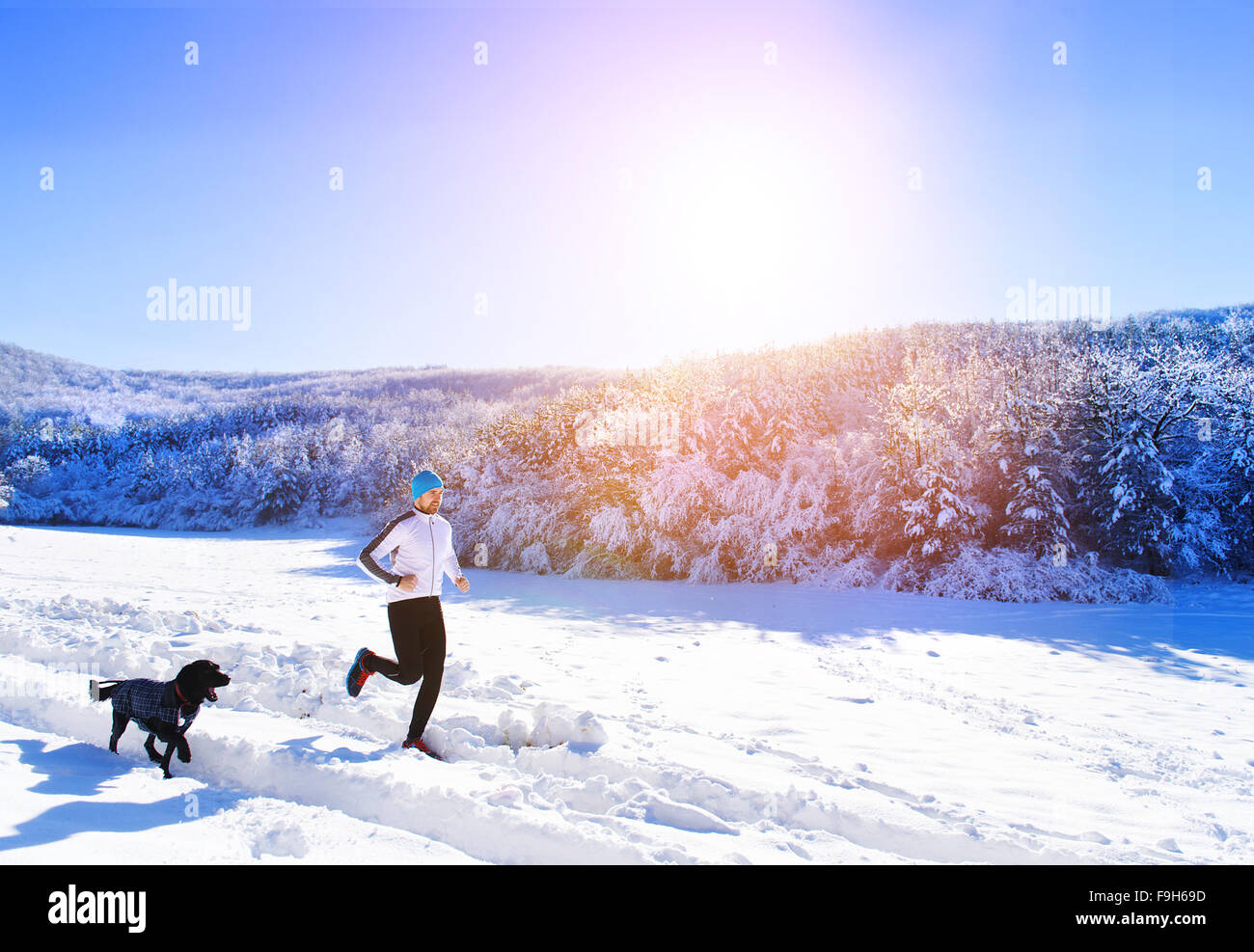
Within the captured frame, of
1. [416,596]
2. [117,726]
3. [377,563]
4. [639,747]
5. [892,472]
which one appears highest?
[892,472]

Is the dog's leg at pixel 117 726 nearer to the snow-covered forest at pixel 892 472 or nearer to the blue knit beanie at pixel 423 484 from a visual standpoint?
the blue knit beanie at pixel 423 484

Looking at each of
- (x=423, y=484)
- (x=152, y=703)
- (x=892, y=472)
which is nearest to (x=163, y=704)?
(x=152, y=703)

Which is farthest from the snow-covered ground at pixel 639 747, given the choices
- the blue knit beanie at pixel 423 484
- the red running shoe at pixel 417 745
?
the blue knit beanie at pixel 423 484

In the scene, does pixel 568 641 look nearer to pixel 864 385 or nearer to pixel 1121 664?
pixel 1121 664

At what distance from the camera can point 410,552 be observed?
4211 millimetres

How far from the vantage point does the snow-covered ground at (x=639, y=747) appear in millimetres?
2996

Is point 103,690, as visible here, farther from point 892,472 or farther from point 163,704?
point 892,472

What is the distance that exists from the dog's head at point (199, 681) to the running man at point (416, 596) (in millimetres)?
943

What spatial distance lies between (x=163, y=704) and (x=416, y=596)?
1.52m

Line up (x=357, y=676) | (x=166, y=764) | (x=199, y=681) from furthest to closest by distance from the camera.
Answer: (x=357, y=676) < (x=199, y=681) < (x=166, y=764)

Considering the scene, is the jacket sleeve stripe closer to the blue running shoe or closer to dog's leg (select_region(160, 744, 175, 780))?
the blue running shoe

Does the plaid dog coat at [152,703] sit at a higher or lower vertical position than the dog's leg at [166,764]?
higher
